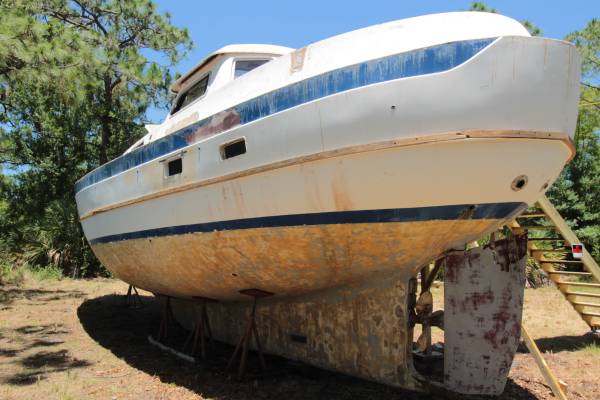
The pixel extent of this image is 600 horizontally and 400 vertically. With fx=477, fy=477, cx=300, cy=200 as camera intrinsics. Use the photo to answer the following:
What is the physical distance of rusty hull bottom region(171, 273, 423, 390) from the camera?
4023 millimetres

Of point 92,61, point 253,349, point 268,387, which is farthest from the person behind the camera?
point 92,61

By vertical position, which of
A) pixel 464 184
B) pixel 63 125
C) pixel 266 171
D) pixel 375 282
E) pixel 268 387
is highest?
pixel 63 125

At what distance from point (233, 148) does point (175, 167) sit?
3.16ft

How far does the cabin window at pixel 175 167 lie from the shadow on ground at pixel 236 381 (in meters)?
2.10

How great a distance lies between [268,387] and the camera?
4.50 metres

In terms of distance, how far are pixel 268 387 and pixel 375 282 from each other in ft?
4.76

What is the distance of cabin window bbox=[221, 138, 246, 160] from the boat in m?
0.02

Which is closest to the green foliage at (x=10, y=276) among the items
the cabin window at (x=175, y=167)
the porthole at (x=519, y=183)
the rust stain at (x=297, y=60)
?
the cabin window at (x=175, y=167)

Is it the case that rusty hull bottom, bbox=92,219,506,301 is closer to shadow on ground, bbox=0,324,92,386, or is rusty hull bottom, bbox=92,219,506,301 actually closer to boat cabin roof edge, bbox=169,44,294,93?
shadow on ground, bbox=0,324,92,386

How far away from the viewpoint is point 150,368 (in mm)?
5277

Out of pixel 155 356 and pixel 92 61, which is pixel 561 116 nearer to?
pixel 155 356

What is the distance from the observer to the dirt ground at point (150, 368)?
437 cm

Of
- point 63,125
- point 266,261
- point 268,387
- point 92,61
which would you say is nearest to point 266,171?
point 266,261

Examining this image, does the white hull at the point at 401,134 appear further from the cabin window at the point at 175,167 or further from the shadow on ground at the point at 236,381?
the shadow on ground at the point at 236,381
